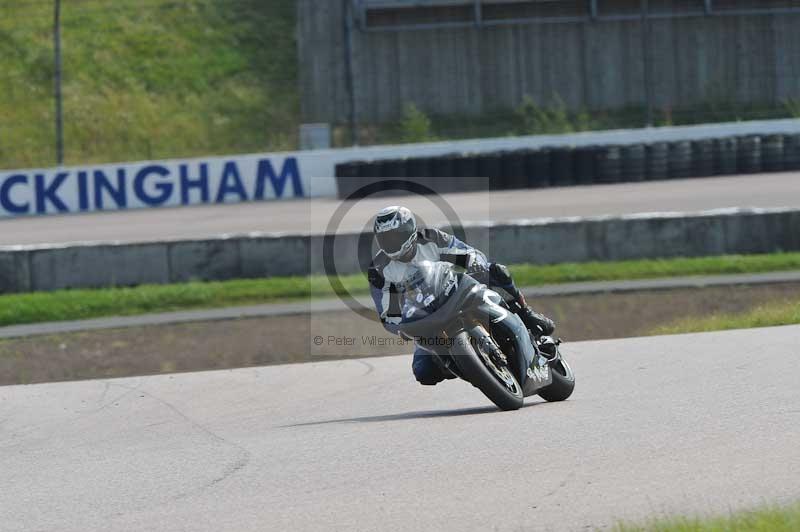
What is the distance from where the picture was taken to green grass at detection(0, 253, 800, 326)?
17922mm

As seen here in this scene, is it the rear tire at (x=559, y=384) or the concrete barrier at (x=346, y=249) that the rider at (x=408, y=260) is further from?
the concrete barrier at (x=346, y=249)

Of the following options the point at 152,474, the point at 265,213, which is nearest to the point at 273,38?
the point at 265,213

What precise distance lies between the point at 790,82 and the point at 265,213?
55.4ft

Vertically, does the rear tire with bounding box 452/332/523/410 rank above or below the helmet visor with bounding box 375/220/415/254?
below

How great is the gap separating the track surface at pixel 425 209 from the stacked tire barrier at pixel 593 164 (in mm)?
349

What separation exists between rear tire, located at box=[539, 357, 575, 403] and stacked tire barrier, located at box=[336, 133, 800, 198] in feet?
59.3

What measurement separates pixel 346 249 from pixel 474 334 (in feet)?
37.9

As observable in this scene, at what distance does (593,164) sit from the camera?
26266mm

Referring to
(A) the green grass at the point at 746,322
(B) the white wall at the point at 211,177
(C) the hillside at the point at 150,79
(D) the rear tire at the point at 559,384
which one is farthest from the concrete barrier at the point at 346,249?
(C) the hillside at the point at 150,79

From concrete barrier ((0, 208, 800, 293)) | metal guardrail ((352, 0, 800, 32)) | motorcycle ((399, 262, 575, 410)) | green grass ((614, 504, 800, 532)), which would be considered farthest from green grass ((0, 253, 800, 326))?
metal guardrail ((352, 0, 800, 32))

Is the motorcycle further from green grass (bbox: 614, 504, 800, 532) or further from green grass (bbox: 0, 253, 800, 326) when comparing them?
green grass (bbox: 0, 253, 800, 326)

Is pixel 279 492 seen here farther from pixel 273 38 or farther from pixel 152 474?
pixel 273 38

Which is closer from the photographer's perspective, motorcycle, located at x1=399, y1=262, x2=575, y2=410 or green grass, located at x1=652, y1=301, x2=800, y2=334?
motorcycle, located at x1=399, y1=262, x2=575, y2=410

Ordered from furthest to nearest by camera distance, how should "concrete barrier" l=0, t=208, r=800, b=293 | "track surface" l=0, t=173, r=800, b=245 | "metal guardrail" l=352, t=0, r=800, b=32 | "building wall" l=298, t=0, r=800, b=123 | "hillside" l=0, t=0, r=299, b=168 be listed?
"metal guardrail" l=352, t=0, r=800, b=32, "building wall" l=298, t=0, r=800, b=123, "hillside" l=0, t=0, r=299, b=168, "track surface" l=0, t=173, r=800, b=245, "concrete barrier" l=0, t=208, r=800, b=293
